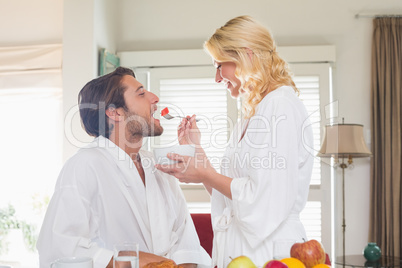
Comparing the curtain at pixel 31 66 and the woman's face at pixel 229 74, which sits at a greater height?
the curtain at pixel 31 66

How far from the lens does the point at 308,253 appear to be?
1149mm

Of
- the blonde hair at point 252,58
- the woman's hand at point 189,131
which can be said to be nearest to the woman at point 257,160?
the blonde hair at point 252,58

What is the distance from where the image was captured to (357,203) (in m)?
4.55

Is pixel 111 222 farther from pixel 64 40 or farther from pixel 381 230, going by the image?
pixel 381 230

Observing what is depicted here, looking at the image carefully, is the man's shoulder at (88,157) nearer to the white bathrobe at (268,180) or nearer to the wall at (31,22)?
the white bathrobe at (268,180)

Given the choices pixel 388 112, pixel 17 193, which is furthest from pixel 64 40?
pixel 388 112

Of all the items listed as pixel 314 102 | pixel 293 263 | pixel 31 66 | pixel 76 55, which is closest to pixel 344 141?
pixel 314 102

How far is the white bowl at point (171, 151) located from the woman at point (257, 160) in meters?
0.02

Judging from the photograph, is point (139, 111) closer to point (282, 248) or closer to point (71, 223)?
point (71, 223)

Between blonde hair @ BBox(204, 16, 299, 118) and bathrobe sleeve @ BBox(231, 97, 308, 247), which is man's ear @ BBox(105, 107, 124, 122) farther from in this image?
bathrobe sleeve @ BBox(231, 97, 308, 247)

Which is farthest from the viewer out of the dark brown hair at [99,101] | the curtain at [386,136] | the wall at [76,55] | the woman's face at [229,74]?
the curtain at [386,136]

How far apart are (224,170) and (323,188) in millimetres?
2745

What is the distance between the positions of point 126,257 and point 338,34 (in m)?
3.91

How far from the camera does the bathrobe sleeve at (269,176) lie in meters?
1.64
